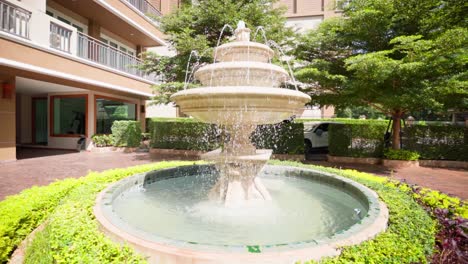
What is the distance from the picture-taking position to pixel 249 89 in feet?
13.7

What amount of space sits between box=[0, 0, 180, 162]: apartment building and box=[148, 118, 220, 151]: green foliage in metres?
3.69

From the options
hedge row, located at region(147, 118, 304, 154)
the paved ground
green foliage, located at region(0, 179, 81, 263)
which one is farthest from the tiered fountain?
hedge row, located at region(147, 118, 304, 154)

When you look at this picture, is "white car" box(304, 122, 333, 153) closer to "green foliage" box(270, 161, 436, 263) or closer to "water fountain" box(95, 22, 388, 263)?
"water fountain" box(95, 22, 388, 263)

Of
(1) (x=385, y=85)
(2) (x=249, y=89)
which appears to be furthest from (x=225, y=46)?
(1) (x=385, y=85)

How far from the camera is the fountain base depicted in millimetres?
5290

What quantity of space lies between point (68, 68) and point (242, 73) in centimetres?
1110

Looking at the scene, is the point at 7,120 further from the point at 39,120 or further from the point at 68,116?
the point at 39,120

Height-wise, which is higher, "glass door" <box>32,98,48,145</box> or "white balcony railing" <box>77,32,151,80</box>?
"white balcony railing" <box>77,32,151,80</box>

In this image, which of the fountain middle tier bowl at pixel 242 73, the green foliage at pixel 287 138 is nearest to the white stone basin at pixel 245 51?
the fountain middle tier bowl at pixel 242 73

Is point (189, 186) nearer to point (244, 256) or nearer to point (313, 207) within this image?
point (313, 207)

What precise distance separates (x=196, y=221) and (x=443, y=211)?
359cm

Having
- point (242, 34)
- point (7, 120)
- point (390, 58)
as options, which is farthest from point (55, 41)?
point (390, 58)

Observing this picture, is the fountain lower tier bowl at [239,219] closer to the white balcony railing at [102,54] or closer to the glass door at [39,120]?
the white balcony railing at [102,54]

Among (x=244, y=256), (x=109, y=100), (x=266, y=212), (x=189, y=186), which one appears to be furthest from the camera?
(x=109, y=100)
